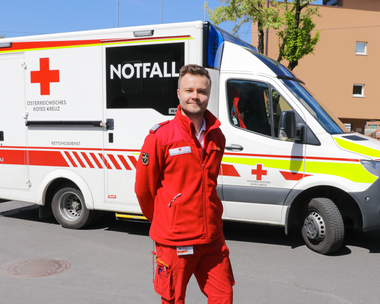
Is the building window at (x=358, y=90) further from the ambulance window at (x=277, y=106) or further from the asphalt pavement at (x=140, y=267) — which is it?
the ambulance window at (x=277, y=106)

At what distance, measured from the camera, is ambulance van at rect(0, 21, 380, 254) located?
5.22 meters

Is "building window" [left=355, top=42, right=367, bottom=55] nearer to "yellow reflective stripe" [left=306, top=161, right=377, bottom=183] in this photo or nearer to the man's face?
"yellow reflective stripe" [left=306, top=161, right=377, bottom=183]

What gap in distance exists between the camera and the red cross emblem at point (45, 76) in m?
6.30

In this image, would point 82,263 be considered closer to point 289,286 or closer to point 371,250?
point 289,286

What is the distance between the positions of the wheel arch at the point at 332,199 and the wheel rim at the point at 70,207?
128 inches

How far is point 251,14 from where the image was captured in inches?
663

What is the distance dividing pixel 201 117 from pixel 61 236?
424 centimetres

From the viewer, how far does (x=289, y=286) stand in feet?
14.1

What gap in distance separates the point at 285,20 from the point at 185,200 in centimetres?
1432

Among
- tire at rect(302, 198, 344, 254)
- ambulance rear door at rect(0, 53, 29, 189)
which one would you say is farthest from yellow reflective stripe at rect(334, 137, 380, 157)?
ambulance rear door at rect(0, 53, 29, 189)

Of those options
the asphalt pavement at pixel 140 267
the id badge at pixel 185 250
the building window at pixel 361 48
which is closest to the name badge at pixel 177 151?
the id badge at pixel 185 250

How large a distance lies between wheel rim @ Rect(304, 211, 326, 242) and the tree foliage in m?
10.9

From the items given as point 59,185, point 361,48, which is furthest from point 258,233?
point 361,48

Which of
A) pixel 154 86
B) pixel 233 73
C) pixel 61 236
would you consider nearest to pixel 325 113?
pixel 233 73
